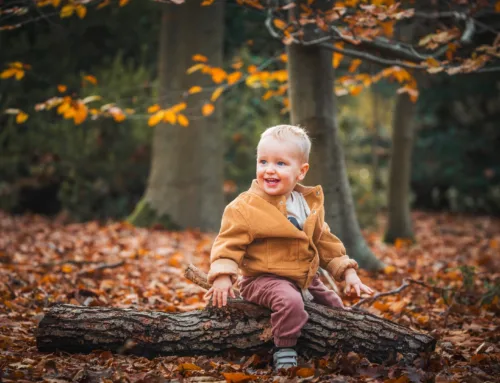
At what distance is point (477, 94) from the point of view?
13.8 metres

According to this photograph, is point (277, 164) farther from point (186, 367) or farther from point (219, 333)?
point (186, 367)

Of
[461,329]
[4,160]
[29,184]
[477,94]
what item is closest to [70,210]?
[29,184]

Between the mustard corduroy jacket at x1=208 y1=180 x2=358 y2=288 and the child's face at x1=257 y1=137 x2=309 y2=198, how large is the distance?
0.28ft

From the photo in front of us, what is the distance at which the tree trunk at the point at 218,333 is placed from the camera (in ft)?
9.87

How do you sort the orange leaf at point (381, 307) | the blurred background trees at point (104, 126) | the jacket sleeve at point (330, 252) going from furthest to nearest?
the blurred background trees at point (104, 126), the orange leaf at point (381, 307), the jacket sleeve at point (330, 252)

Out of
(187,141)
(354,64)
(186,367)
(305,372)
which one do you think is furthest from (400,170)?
(186,367)

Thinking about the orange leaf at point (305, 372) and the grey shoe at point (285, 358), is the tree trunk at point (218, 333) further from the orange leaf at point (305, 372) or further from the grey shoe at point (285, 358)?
the orange leaf at point (305, 372)

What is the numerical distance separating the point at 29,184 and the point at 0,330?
7.29m

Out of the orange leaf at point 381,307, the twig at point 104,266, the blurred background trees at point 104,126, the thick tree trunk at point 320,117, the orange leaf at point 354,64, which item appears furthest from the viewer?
the blurred background trees at point 104,126

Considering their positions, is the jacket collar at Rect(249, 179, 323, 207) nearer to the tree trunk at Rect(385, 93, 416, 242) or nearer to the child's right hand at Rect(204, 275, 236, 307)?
the child's right hand at Rect(204, 275, 236, 307)

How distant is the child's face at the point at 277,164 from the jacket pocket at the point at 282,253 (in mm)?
281

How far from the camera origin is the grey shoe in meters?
2.88

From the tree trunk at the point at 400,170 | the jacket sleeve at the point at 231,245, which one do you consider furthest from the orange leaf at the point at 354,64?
the jacket sleeve at the point at 231,245

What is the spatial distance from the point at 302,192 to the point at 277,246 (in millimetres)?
437
